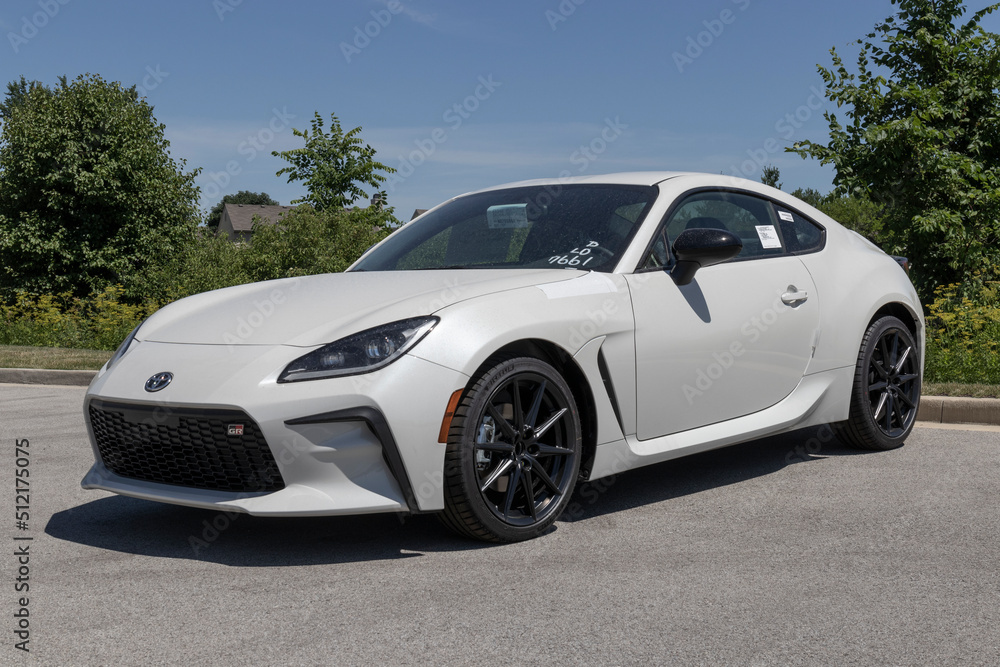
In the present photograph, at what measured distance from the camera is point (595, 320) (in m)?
4.25

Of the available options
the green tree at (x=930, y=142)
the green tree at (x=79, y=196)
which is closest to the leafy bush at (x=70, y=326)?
the green tree at (x=930, y=142)

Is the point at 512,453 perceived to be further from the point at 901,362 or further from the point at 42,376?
the point at 42,376

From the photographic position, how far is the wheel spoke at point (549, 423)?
405 centimetres

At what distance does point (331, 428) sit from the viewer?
3.60 metres

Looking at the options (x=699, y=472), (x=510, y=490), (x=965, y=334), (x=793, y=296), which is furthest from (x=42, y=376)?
(x=965, y=334)

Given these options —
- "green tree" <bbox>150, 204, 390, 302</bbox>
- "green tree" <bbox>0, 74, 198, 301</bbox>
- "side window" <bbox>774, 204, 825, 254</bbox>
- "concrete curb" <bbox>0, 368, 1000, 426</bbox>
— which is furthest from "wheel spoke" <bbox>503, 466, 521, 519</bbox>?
"green tree" <bbox>0, 74, 198, 301</bbox>

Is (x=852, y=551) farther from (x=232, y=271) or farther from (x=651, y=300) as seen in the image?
(x=232, y=271)

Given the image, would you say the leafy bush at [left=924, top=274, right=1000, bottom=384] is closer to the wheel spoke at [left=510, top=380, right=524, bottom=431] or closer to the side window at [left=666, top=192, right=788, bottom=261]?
the side window at [left=666, top=192, right=788, bottom=261]

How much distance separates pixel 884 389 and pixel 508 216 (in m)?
2.57

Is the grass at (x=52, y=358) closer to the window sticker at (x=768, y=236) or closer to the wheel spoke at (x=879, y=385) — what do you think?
the window sticker at (x=768, y=236)

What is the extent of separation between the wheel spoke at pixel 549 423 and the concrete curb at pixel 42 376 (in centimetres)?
816

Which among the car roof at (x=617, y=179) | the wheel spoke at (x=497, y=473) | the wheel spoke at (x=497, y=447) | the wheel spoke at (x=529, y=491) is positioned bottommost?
the wheel spoke at (x=529, y=491)

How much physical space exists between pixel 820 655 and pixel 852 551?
119 centimetres

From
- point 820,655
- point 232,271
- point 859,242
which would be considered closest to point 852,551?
point 820,655
